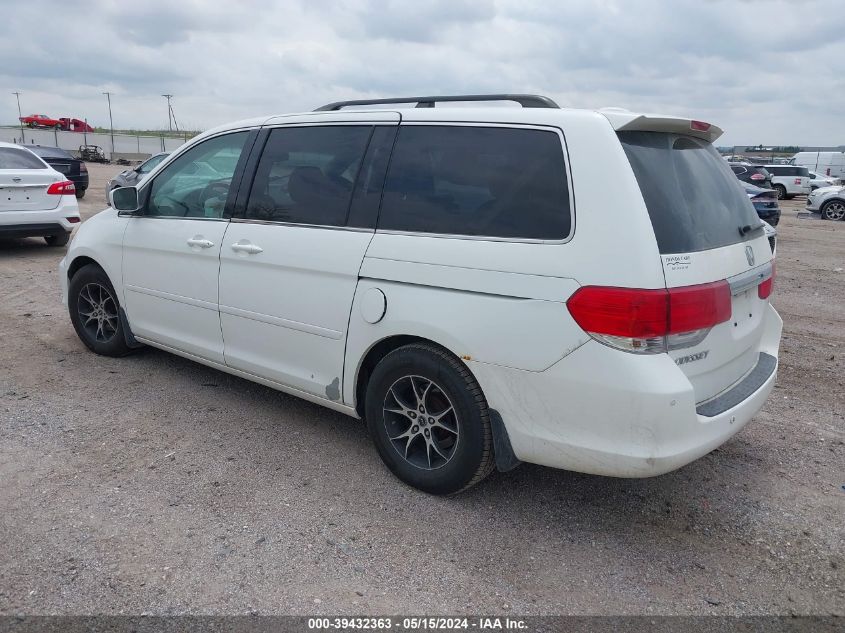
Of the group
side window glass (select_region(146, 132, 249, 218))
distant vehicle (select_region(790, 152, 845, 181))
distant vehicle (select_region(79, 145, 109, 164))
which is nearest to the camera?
side window glass (select_region(146, 132, 249, 218))

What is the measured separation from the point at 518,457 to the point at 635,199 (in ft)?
4.08

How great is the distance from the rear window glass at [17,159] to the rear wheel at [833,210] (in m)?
20.7

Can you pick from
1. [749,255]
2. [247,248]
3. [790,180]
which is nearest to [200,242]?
[247,248]

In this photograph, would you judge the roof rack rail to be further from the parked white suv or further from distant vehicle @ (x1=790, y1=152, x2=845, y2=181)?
distant vehicle @ (x1=790, y1=152, x2=845, y2=181)

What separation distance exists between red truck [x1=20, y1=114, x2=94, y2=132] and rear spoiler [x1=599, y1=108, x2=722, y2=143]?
6899cm

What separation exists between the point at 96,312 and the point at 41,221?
555 centimetres

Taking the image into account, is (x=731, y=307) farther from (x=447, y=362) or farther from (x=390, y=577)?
(x=390, y=577)

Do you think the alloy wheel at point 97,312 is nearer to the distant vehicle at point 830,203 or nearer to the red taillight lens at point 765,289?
the red taillight lens at point 765,289

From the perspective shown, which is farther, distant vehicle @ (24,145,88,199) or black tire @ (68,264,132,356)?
distant vehicle @ (24,145,88,199)

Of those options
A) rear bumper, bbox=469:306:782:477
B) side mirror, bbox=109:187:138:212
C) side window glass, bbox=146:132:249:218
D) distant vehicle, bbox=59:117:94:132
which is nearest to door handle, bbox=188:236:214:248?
side window glass, bbox=146:132:249:218

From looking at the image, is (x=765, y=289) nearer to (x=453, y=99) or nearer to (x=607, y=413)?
(x=607, y=413)

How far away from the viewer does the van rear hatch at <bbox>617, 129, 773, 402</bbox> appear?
112 inches

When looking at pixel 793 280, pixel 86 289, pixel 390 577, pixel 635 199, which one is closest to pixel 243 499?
pixel 390 577

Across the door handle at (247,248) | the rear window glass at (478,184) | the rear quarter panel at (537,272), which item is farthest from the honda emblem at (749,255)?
the door handle at (247,248)
